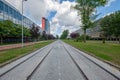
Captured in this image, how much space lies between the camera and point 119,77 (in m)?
8.32

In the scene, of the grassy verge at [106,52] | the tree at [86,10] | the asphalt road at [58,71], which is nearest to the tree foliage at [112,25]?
the tree at [86,10]

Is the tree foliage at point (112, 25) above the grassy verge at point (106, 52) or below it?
above

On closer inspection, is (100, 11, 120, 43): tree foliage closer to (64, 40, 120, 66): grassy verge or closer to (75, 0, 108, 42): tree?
(75, 0, 108, 42): tree

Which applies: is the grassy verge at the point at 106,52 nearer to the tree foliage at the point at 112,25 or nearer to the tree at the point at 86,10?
the tree at the point at 86,10

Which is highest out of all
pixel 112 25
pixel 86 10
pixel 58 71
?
pixel 86 10

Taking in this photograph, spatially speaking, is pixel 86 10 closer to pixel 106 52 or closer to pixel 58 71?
pixel 106 52

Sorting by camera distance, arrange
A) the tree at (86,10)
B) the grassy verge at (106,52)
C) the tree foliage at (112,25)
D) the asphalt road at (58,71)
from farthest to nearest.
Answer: the tree foliage at (112,25), the tree at (86,10), the grassy verge at (106,52), the asphalt road at (58,71)


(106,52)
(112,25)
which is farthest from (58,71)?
(112,25)

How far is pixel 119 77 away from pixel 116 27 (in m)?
56.7

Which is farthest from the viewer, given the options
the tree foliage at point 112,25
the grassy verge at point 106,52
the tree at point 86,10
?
the tree foliage at point 112,25

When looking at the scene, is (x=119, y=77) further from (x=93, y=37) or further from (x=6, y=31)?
(x=93, y=37)

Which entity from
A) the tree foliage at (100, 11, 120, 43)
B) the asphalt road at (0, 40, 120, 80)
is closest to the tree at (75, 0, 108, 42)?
the tree foliage at (100, 11, 120, 43)

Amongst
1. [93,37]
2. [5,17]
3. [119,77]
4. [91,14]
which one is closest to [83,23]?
[91,14]

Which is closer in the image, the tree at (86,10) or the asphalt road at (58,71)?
the asphalt road at (58,71)
